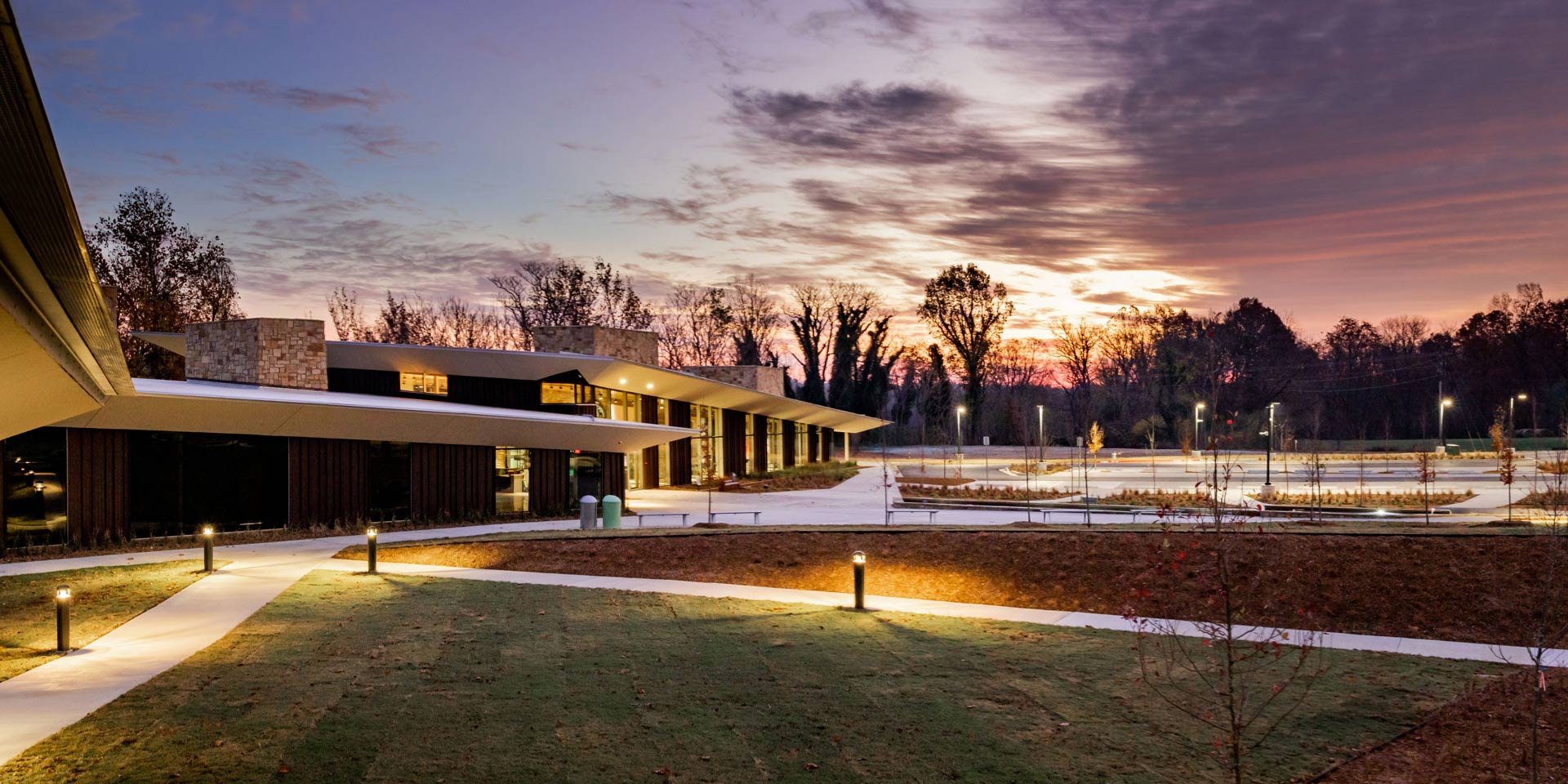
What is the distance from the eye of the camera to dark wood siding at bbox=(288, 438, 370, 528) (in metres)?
24.2

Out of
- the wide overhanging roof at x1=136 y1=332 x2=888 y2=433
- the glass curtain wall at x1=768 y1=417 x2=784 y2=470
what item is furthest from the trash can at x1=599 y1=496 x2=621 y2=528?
the glass curtain wall at x1=768 y1=417 x2=784 y2=470

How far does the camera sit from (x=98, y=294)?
885cm

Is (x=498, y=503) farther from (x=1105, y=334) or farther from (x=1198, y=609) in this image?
(x=1105, y=334)

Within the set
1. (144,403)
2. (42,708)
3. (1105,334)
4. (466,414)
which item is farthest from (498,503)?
(1105,334)

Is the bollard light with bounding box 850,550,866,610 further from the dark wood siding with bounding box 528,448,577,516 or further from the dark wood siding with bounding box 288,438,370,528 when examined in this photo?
the dark wood siding with bounding box 528,448,577,516

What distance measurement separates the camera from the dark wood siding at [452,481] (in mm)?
26438

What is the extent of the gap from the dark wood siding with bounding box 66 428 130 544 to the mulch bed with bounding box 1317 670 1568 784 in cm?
2327

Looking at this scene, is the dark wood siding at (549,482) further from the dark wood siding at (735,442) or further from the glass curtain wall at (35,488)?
the dark wood siding at (735,442)

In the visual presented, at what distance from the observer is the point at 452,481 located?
2714 centimetres

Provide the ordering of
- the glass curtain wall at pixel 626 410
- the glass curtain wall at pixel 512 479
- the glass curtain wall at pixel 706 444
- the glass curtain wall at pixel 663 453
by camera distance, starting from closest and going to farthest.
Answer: the glass curtain wall at pixel 512 479 < the glass curtain wall at pixel 626 410 < the glass curtain wall at pixel 663 453 < the glass curtain wall at pixel 706 444

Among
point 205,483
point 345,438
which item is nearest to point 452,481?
point 345,438

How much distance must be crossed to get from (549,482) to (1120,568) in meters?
18.3

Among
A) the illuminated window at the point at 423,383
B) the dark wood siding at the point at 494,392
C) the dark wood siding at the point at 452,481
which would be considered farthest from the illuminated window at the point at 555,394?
the dark wood siding at the point at 452,481

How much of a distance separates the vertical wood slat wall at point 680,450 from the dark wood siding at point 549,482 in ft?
36.0
